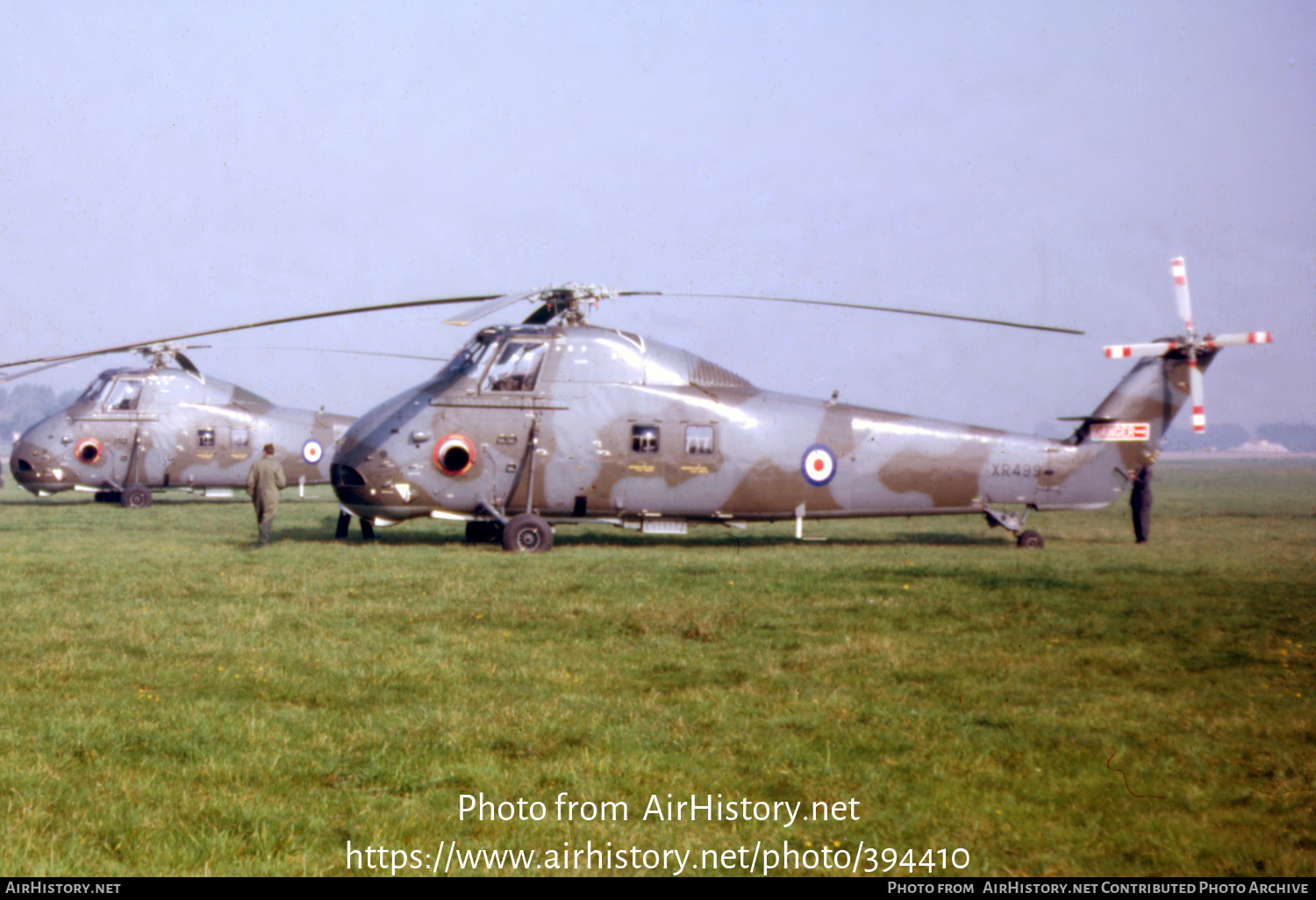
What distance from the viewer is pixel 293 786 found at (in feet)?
19.3

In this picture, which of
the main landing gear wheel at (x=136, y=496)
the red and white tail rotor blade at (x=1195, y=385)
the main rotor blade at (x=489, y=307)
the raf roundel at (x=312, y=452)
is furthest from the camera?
Result: the raf roundel at (x=312, y=452)

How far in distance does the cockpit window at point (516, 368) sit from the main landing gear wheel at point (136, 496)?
15.7 m

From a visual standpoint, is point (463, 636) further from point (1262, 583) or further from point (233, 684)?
point (1262, 583)

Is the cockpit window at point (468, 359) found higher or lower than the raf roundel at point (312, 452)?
higher

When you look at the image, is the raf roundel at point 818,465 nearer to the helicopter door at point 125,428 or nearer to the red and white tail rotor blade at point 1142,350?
→ the red and white tail rotor blade at point 1142,350

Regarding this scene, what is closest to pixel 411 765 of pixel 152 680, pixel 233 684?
pixel 233 684

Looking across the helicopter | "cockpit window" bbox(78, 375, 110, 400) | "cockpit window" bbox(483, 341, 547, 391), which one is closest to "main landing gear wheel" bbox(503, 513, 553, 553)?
"cockpit window" bbox(483, 341, 547, 391)

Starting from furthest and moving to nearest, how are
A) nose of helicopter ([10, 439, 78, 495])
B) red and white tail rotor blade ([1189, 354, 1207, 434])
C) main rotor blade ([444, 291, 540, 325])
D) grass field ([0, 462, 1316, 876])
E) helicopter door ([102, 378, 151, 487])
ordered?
helicopter door ([102, 378, 151, 487]), nose of helicopter ([10, 439, 78, 495]), red and white tail rotor blade ([1189, 354, 1207, 434]), main rotor blade ([444, 291, 540, 325]), grass field ([0, 462, 1316, 876])

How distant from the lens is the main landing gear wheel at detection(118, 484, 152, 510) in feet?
94.9

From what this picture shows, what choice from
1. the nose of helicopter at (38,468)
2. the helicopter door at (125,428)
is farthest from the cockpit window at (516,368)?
the nose of helicopter at (38,468)

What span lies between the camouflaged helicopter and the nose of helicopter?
14.1 meters

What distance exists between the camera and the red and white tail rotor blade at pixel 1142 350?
20359 millimetres

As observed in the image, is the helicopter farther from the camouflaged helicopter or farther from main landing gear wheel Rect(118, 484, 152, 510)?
the camouflaged helicopter

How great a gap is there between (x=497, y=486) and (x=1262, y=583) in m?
11.8
